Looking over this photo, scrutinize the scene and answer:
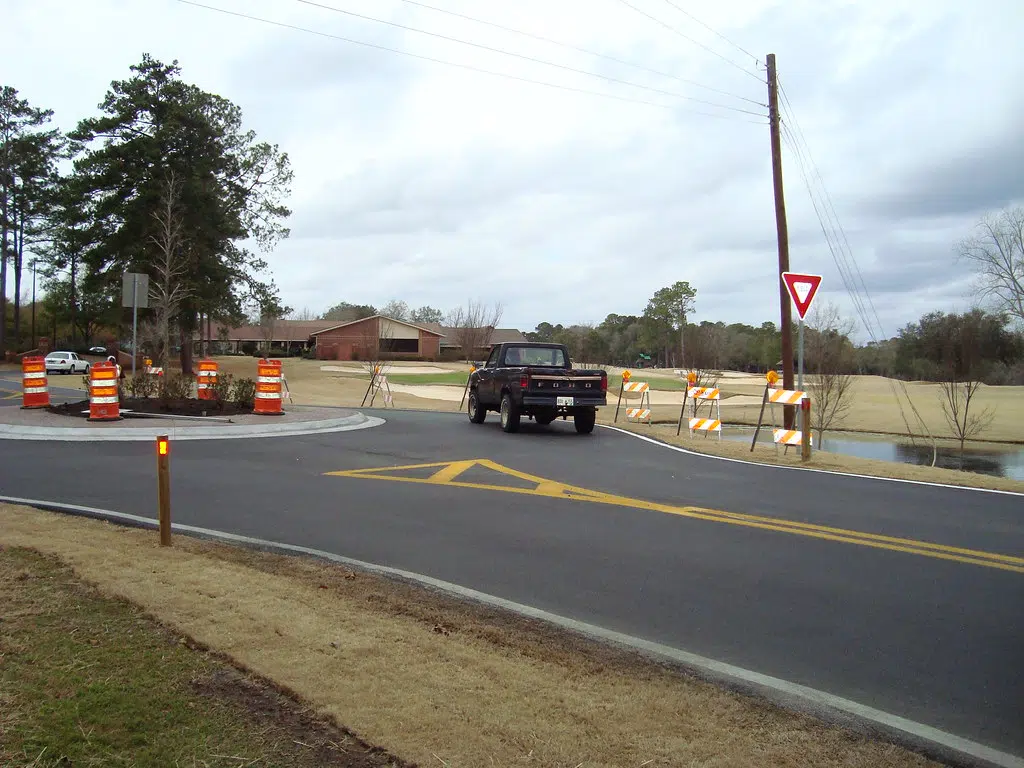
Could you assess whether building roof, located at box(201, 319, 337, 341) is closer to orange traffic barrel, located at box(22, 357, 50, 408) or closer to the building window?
the building window

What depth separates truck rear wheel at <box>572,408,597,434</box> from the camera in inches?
688

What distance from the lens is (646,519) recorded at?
8.45 metres

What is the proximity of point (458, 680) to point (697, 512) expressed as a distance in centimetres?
530

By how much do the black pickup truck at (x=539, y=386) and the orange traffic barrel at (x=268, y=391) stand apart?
468 cm

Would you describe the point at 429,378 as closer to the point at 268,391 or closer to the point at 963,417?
the point at 963,417

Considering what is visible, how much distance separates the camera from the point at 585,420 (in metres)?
17.7

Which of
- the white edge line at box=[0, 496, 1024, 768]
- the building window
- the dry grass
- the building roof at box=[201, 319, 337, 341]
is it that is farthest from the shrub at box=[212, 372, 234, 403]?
the building roof at box=[201, 319, 337, 341]

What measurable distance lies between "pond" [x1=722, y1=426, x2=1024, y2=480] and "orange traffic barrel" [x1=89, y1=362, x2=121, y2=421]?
1814cm

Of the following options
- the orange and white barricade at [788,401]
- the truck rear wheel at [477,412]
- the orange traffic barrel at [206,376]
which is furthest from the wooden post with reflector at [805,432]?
the orange traffic barrel at [206,376]

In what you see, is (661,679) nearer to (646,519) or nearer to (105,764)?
(105,764)

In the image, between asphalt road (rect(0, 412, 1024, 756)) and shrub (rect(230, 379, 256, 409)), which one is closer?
asphalt road (rect(0, 412, 1024, 756))

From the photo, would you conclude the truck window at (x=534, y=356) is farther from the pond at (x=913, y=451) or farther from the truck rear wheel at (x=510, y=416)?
the pond at (x=913, y=451)

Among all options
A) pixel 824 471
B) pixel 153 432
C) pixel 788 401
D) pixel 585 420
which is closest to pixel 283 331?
pixel 585 420

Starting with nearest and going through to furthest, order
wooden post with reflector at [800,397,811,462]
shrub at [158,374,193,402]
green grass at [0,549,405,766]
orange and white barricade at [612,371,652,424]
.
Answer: green grass at [0,549,405,766]
wooden post with reflector at [800,397,811,462]
shrub at [158,374,193,402]
orange and white barricade at [612,371,652,424]
